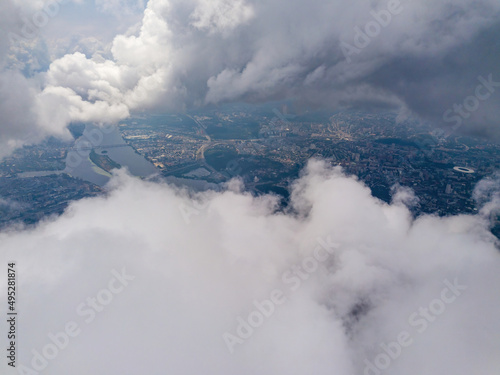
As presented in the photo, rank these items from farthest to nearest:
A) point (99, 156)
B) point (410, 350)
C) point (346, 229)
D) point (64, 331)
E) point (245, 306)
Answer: point (99, 156)
point (346, 229)
point (245, 306)
point (64, 331)
point (410, 350)

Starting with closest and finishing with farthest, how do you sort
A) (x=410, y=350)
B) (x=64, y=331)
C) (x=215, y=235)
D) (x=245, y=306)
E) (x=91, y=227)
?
(x=410, y=350)
(x=64, y=331)
(x=245, y=306)
(x=91, y=227)
(x=215, y=235)

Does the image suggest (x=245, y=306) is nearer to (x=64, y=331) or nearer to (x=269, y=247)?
(x=269, y=247)

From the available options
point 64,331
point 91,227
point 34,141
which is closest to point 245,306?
point 64,331

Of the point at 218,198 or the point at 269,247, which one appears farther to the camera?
the point at 218,198

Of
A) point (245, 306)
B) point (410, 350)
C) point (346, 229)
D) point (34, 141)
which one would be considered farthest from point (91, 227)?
point (34, 141)

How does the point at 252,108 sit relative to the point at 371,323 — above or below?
above

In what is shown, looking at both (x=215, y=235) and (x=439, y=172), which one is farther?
(x=439, y=172)

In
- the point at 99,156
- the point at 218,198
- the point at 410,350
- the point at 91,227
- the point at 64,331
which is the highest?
the point at 99,156

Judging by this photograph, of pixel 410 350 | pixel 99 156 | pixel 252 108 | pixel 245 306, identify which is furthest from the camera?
pixel 252 108

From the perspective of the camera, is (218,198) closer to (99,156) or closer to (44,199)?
(44,199)
